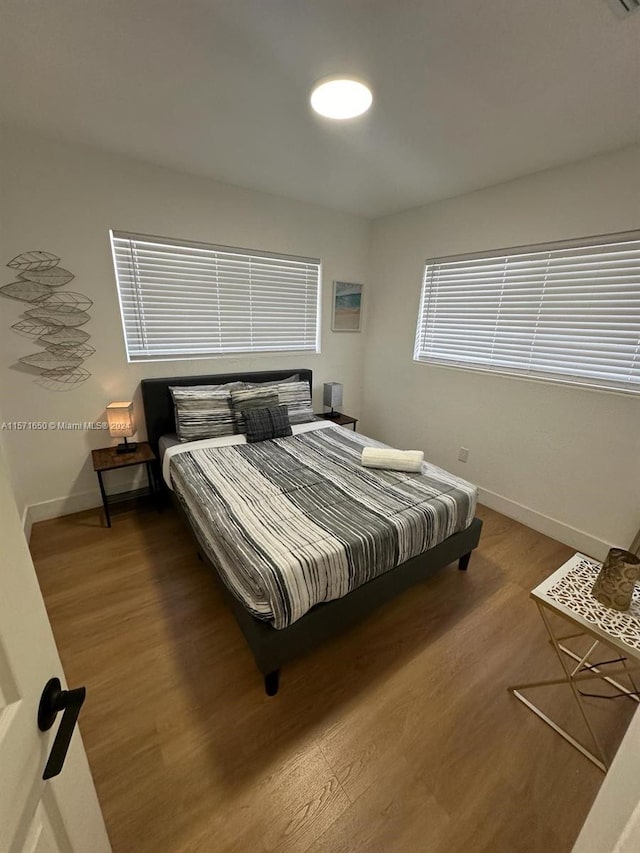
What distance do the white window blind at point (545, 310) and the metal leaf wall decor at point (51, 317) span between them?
2.94 meters

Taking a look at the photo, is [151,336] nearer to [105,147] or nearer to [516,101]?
[105,147]

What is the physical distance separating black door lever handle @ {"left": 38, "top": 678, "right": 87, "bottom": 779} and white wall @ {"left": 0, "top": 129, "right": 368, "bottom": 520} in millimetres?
2438

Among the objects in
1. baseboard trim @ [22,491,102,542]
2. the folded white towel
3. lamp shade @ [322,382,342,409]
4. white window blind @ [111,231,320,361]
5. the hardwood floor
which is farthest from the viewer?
lamp shade @ [322,382,342,409]

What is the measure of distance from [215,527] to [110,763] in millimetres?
895

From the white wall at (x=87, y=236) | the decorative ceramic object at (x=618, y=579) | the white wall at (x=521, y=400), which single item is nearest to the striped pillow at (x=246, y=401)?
the white wall at (x=87, y=236)

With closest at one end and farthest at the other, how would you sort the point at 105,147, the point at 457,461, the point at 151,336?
1. the point at 105,147
2. the point at 151,336
3. the point at 457,461

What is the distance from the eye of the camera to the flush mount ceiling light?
153 cm

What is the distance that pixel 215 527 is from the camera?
1707 millimetres

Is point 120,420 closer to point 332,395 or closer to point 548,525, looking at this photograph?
point 332,395

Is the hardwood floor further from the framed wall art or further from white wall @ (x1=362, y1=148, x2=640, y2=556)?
the framed wall art

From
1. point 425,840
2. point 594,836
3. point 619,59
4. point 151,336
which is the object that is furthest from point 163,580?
point 619,59

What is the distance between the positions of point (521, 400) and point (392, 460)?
1235 mm

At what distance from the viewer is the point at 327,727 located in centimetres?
139

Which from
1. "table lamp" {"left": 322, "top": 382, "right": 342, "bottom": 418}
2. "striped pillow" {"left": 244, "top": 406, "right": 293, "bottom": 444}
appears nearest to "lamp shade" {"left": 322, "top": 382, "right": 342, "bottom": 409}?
"table lamp" {"left": 322, "top": 382, "right": 342, "bottom": 418}
